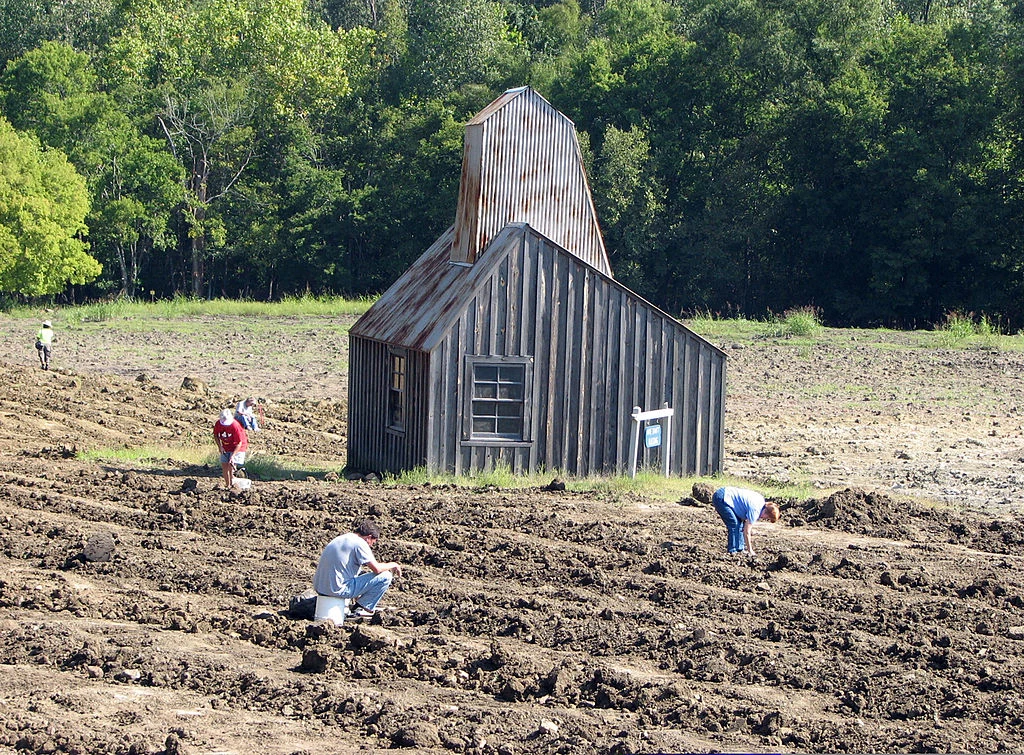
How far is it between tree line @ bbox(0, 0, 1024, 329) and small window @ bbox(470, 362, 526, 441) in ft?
→ 117

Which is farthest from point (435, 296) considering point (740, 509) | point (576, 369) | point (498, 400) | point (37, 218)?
point (37, 218)

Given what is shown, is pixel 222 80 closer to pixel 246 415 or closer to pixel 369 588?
pixel 246 415

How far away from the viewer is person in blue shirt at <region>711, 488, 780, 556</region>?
1576 cm

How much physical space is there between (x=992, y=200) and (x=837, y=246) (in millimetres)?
6944

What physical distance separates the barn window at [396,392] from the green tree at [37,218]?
35.8 metres

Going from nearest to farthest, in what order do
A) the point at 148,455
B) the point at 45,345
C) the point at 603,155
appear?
the point at 148,455 < the point at 45,345 < the point at 603,155

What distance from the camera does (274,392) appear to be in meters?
33.8

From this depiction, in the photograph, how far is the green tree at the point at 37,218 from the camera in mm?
54656

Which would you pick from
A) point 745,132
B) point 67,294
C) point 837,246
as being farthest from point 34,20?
point 837,246

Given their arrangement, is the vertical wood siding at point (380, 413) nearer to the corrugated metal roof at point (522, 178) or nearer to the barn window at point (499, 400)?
the barn window at point (499, 400)

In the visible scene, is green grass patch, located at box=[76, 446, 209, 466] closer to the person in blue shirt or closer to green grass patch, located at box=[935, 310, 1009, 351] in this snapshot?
the person in blue shirt

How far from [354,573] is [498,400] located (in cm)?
899

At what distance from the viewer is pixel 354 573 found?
1348 cm

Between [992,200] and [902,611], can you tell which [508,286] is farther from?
[992,200]
